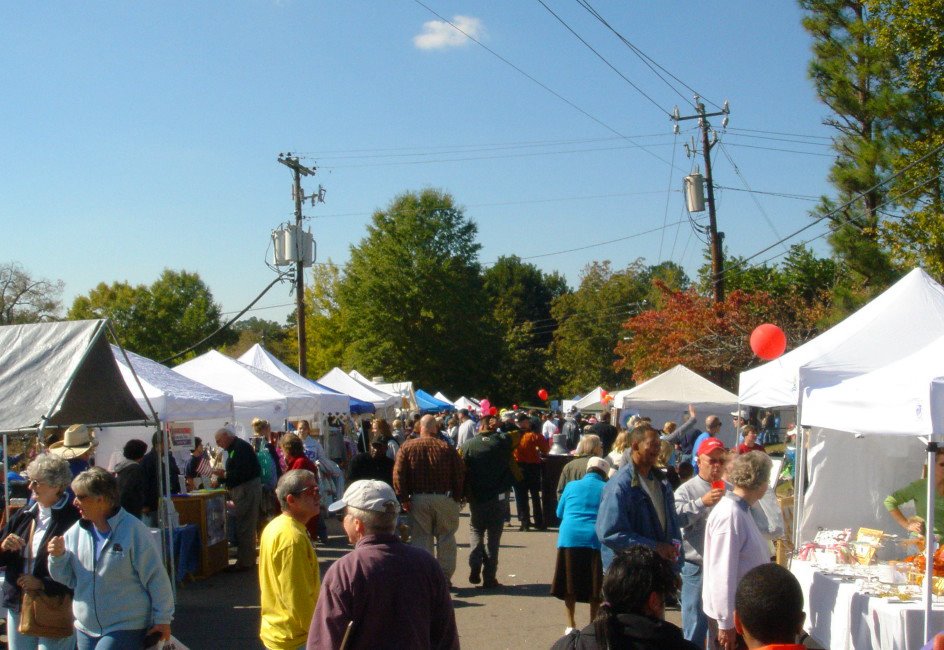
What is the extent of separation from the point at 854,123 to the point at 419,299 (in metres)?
31.8

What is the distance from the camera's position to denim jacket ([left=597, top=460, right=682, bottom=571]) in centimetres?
599

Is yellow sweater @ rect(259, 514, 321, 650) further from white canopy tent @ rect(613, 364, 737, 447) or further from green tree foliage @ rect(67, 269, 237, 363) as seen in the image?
green tree foliage @ rect(67, 269, 237, 363)

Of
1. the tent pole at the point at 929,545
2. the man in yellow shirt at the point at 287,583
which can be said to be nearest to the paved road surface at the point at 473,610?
the tent pole at the point at 929,545

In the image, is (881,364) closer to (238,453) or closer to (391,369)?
(238,453)

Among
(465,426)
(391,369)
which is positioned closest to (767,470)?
(465,426)

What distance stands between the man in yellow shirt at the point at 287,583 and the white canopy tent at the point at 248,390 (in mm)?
11486

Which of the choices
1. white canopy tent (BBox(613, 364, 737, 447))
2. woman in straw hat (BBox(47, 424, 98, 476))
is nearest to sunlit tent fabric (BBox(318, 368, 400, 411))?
white canopy tent (BBox(613, 364, 737, 447))

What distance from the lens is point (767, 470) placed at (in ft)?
17.5

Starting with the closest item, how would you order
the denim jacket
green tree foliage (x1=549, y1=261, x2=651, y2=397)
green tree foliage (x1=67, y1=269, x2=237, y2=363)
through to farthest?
1. the denim jacket
2. green tree foliage (x1=549, y1=261, x2=651, y2=397)
3. green tree foliage (x1=67, y1=269, x2=237, y2=363)

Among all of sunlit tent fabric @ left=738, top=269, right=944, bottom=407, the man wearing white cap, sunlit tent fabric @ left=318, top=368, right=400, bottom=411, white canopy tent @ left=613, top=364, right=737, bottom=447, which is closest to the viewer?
the man wearing white cap

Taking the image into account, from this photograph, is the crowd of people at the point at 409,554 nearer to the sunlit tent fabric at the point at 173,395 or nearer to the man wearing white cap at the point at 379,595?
the man wearing white cap at the point at 379,595

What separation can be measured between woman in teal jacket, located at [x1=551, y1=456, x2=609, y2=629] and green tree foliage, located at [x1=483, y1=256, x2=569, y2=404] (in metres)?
51.3

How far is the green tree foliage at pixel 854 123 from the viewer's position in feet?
77.6

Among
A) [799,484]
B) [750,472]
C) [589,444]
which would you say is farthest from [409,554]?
[589,444]
